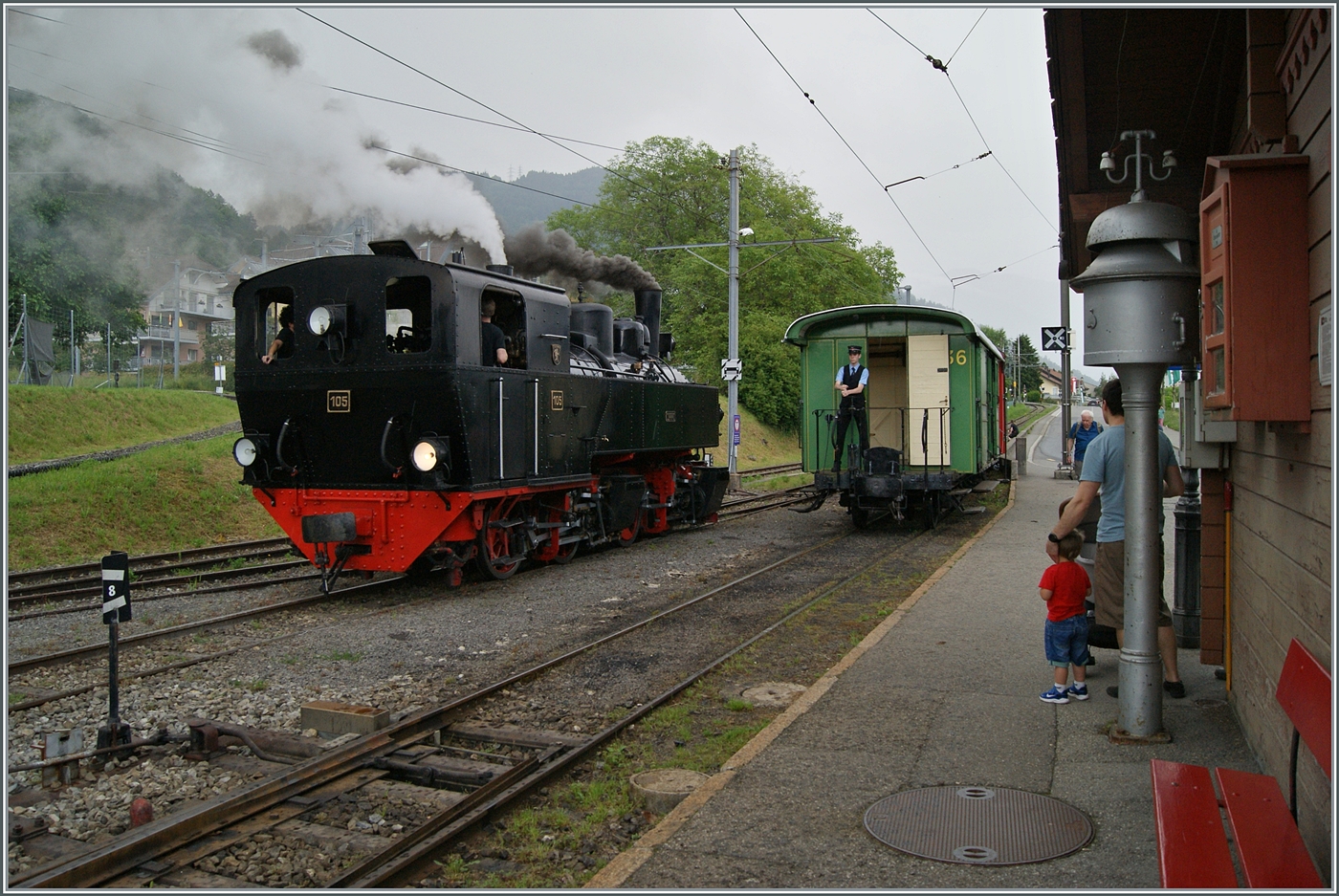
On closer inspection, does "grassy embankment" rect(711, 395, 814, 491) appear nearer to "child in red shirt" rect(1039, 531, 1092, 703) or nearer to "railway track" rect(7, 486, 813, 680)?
"railway track" rect(7, 486, 813, 680)

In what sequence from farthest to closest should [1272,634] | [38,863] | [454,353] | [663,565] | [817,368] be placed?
[817,368] → [663,565] → [454,353] → [1272,634] → [38,863]

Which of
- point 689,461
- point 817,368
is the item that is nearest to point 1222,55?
point 817,368

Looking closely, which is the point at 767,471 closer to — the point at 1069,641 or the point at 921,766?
the point at 1069,641

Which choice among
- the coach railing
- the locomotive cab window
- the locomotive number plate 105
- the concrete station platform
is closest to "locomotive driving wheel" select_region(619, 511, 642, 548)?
the coach railing

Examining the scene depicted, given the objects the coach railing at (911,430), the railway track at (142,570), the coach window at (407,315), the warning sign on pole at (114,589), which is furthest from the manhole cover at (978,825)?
the coach railing at (911,430)

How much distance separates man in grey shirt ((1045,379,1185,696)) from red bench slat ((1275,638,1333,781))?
75.9 inches

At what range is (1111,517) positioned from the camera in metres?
5.38

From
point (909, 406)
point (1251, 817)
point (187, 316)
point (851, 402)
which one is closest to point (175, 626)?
point (1251, 817)

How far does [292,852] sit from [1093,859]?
3108 millimetres

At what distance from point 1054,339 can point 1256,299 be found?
17.4 meters

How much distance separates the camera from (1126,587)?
461cm

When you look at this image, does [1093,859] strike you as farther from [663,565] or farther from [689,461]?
[689,461]

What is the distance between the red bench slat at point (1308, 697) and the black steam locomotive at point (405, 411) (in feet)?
21.5

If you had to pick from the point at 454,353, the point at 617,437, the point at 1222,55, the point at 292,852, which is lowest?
the point at 292,852
